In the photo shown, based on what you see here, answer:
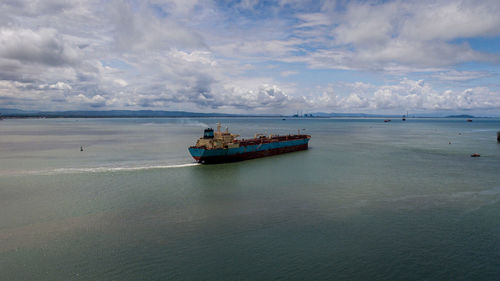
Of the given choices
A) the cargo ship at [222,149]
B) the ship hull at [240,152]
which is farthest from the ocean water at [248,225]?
the cargo ship at [222,149]

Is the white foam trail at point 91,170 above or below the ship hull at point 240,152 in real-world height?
below

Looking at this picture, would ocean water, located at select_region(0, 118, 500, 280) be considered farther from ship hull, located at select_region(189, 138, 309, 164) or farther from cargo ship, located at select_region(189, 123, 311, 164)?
cargo ship, located at select_region(189, 123, 311, 164)

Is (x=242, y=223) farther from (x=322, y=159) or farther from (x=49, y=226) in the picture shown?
(x=322, y=159)

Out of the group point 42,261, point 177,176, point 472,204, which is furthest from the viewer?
point 177,176

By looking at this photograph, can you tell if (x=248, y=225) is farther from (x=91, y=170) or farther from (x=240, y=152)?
(x=91, y=170)

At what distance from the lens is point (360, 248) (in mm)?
19750

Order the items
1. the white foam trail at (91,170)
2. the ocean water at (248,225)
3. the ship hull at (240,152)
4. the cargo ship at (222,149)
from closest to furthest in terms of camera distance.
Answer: the ocean water at (248,225), the white foam trail at (91,170), the ship hull at (240,152), the cargo ship at (222,149)

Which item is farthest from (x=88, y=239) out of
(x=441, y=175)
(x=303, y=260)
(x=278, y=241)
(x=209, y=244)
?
(x=441, y=175)

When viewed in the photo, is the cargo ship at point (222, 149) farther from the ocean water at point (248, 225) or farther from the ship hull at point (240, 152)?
the ocean water at point (248, 225)

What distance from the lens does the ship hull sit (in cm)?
4962

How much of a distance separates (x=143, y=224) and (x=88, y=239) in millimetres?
3964

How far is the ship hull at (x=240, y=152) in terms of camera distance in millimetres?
49625

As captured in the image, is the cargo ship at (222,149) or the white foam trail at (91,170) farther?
the cargo ship at (222,149)

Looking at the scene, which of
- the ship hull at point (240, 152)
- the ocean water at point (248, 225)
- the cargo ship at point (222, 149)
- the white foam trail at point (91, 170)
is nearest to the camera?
the ocean water at point (248, 225)
